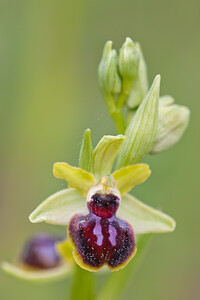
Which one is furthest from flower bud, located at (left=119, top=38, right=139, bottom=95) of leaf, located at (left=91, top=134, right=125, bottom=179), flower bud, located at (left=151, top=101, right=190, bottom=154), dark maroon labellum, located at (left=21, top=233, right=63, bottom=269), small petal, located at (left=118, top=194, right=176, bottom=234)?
dark maroon labellum, located at (left=21, top=233, right=63, bottom=269)

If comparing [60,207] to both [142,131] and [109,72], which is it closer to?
[142,131]

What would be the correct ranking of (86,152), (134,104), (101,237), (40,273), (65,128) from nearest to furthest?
(101,237) < (86,152) < (134,104) < (40,273) < (65,128)

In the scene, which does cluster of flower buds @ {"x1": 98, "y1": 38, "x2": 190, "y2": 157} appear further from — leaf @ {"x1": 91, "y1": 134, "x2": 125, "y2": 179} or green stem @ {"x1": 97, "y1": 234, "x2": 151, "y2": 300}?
green stem @ {"x1": 97, "y1": 234, "x2": 151, "y2": 300}

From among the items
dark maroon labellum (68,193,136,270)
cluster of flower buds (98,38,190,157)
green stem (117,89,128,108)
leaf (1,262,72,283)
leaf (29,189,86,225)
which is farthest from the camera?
leaf (1,262,72,283)

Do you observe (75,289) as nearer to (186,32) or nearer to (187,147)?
(187,147)

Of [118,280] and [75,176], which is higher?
[75,176]

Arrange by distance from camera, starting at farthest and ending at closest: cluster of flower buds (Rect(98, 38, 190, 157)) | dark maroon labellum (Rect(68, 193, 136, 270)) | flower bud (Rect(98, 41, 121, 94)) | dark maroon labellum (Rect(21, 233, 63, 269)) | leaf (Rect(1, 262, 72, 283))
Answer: dark maroon labellum (Rect(21, 233, 63, 269)) < leaf (Rect(1, 262, 72, 283)) < flower bud (Rect(98, 41, 121, 94)) < cluster of flower buds (Rect(98, 38, 190, 157)) < dark maroon labellum (Rect(68, 193, 136, 270))

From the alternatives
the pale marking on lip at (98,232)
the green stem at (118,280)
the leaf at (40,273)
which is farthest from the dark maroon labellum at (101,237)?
the leaf at (40,273)

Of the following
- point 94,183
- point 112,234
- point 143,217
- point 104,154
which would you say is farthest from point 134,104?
point 112,234

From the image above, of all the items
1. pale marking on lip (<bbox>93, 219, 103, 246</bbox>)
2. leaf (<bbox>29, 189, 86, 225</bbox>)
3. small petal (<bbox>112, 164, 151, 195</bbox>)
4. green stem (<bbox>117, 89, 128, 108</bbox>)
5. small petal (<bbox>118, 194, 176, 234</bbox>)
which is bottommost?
small petal (<bbox>118, 194, 176, 234</bbox>)
